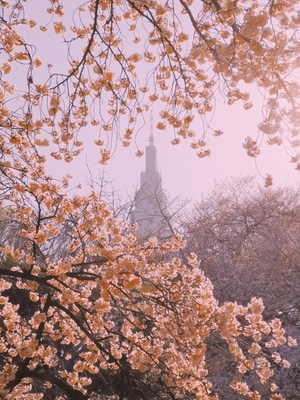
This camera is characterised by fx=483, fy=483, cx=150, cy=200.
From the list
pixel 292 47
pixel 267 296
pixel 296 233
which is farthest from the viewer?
pixel 296 233

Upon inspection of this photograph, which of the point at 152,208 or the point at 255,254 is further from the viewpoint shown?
the point at 152,208

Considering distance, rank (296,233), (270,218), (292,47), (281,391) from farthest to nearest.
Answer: (270,218)
(296,233)
(281,391)
(292,47)

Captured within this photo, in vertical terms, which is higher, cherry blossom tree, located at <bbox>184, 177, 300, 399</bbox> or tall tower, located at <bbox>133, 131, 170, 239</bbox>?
tall tower, located at <bbox>133, 131, 170, 239</bbox>

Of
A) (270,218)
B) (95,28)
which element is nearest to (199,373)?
(95,28)

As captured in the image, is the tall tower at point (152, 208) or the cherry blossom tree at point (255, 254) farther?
the tall tower at point (152, 208)

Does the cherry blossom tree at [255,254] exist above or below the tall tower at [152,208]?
below

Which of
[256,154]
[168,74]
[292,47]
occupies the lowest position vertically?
[256,154]

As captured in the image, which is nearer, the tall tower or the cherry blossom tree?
the cherry blossom tree

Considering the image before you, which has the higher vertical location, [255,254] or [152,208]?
[152,208]

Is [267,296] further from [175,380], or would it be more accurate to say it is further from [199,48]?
[199,48]

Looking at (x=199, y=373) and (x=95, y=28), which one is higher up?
(x=95, y=28)

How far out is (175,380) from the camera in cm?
475

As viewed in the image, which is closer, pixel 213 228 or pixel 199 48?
pixel 199 48

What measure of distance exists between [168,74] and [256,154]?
1.36 metres
